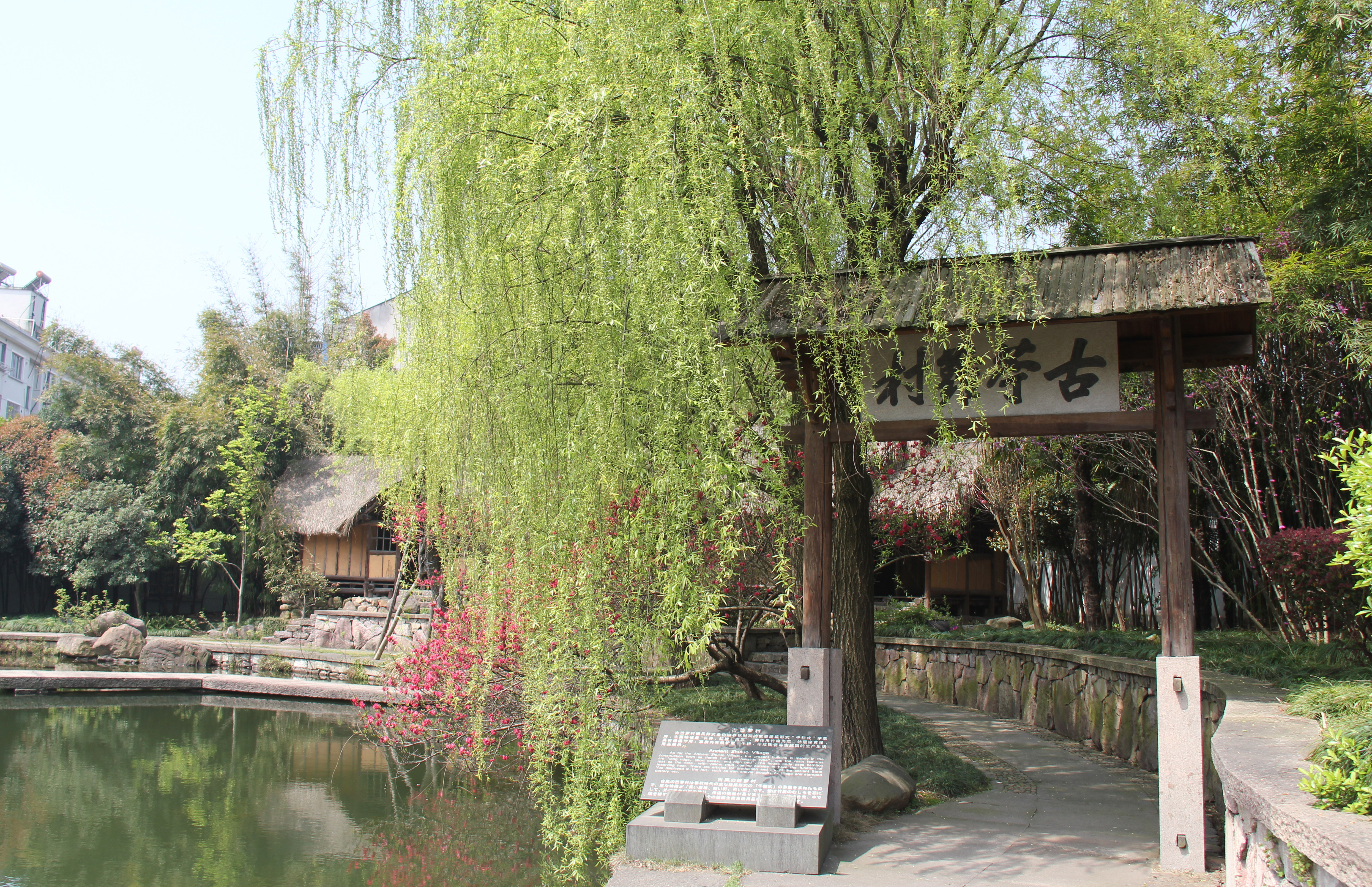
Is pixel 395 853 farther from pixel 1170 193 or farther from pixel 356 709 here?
pixel 1170 193

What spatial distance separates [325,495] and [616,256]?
1628 cm

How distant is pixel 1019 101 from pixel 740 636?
4881mm

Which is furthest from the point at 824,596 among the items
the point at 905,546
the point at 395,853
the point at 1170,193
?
the point at 905,546

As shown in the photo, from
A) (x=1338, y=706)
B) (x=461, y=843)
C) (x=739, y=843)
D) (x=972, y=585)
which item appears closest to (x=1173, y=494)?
(x=1338, y=706)

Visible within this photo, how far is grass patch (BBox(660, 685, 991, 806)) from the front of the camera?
6168mm

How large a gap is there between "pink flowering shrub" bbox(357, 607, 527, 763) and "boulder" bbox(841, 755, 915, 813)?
6.71 ft

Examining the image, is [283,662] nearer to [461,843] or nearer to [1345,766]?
[461,843]

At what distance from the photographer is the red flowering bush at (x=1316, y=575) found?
5.70m

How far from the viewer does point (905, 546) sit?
11.4 metres

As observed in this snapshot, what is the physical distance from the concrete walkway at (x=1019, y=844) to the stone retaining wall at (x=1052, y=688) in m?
0.39

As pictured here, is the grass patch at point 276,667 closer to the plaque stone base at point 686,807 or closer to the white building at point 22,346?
the plaque stone base at point 686,807

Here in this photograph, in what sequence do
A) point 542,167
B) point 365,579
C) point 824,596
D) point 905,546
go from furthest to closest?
point 365,579 → point 905,546 → point 824,596 → point 542,167

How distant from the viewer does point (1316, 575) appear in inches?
227

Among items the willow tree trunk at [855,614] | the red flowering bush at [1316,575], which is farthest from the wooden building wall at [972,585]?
the willow tree trunk at [855,614]
